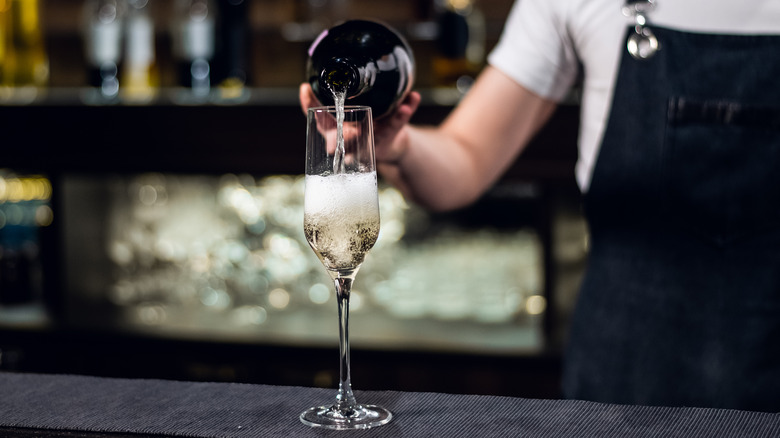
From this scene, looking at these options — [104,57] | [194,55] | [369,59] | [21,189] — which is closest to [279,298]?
[194,55]

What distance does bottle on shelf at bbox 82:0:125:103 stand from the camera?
7.72 feet

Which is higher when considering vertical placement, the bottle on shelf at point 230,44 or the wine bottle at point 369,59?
the bottle on shelf at point 230,44

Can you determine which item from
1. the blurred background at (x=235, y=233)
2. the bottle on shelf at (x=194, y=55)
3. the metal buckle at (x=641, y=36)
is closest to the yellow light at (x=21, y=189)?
the blurred background at (x=235, y=233)

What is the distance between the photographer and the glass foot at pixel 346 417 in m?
0.78

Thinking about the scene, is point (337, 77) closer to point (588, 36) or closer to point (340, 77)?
point (340, 77)

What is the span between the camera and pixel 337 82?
2.90 ft

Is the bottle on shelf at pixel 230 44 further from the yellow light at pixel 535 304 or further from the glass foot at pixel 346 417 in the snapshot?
the glass foot at pixel 346 417

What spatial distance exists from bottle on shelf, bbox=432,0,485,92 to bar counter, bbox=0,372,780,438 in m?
1.46

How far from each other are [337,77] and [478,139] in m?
0.57

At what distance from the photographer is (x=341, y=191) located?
0.84m

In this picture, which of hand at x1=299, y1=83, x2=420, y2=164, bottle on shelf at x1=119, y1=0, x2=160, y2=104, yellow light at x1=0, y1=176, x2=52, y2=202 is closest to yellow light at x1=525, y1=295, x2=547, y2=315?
hand at x1=299, y1=83, x2=420, y2=164

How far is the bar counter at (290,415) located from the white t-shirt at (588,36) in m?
0.61

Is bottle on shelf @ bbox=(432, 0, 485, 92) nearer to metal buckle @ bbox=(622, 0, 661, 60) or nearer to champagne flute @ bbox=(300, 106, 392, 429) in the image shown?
metal buckle @ bbox=(622, 0, 661, 60)

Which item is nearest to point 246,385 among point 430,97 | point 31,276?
point 430,97
